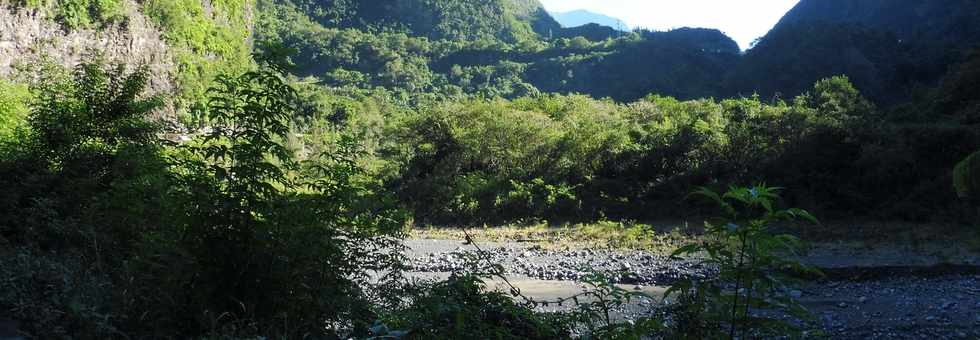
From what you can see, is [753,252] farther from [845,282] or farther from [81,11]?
[81,11]

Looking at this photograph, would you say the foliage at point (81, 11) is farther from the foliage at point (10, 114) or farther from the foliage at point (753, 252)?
the foliage at point (753, 252)

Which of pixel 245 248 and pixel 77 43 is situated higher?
pixel 245 248

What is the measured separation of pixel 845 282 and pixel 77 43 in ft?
84.8

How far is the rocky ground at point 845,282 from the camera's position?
294 inches

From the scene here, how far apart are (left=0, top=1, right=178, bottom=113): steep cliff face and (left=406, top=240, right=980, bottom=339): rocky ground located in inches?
430

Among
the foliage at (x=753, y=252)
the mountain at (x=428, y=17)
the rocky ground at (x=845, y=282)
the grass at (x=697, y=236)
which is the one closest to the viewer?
the foliage at (x=753, y=252)

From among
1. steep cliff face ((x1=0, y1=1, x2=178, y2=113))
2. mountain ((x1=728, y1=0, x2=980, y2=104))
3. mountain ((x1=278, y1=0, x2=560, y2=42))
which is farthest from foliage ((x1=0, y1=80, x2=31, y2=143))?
mountain ((x1=278, y1=0, x2=560, y2=42))

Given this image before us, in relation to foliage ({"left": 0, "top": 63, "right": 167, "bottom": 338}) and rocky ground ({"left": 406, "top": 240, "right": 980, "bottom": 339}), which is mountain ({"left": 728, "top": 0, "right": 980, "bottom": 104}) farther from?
foliage ({"left": 0, "top": 63, "right": 167, "bottom": 338})

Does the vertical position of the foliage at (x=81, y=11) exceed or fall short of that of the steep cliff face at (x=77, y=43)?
it exceeds it

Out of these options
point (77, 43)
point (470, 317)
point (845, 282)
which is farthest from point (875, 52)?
point (470, 317)

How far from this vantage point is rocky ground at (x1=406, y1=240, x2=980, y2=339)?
294 inches

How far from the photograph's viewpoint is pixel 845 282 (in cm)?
1012

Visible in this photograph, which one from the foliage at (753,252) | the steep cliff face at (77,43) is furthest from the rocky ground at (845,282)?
the steep cliff face at (77,43)

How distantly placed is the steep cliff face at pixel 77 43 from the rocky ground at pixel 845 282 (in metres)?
10.9
